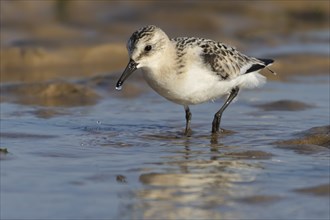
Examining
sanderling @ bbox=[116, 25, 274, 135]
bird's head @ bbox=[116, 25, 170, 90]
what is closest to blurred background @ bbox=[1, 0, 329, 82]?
sanderling @ bbox=[116, 25, 274, 135]

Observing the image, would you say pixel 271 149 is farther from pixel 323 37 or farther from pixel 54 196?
pixel 323 37

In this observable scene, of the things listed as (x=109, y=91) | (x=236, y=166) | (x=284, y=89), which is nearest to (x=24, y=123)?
(x=109, y=91)

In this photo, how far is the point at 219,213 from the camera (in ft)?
20.4

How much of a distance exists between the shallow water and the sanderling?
1.46 ft

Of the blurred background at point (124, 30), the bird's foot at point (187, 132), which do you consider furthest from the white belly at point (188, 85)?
the blurred background at point (124, 30)

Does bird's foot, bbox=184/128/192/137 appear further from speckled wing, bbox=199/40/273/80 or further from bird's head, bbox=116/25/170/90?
bird's head, bbox=116/25/170/90

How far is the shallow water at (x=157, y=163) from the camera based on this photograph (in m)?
6.39

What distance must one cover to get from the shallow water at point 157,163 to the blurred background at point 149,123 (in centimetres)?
1

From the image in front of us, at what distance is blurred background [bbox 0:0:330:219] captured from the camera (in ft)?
21.6

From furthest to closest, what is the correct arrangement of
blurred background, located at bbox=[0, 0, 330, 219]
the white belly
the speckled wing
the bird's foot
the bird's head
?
the bird's foot → the speckled wing → the white belly → the bird's head → blurred background, located at bbox=[0, 0, 330, 219]

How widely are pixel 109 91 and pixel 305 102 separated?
7.74 ft

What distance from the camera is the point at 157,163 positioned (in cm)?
778

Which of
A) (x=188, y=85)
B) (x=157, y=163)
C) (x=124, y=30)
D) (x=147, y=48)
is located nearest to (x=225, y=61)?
(x=188, y=85)

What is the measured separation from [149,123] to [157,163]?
6.77 ft
